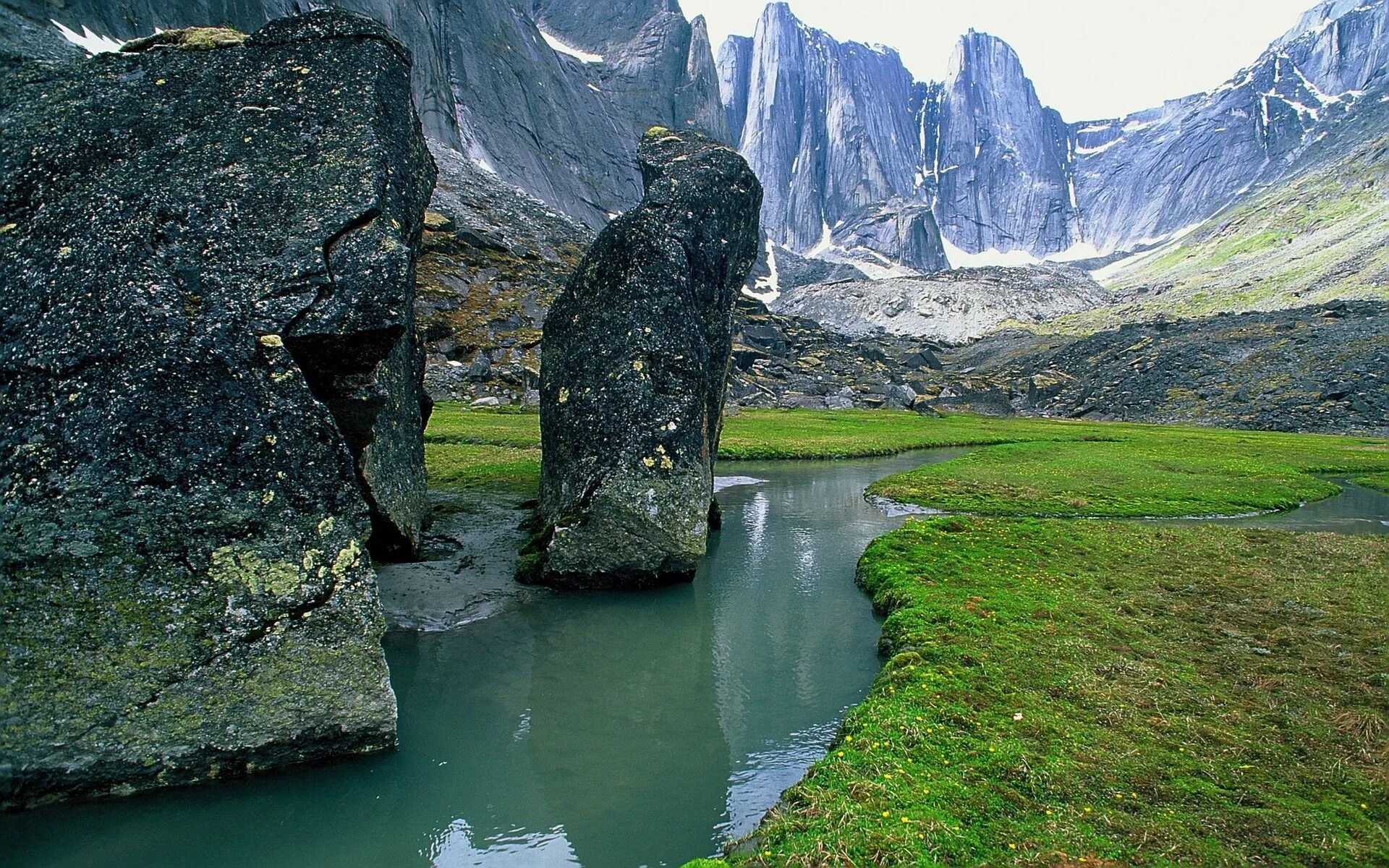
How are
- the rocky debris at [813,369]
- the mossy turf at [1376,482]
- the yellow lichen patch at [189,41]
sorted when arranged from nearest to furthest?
1. the yellow lichen patch at [189,41]
2. the mossy turf at [1376,482]
3. the rocky debris at [813,369]

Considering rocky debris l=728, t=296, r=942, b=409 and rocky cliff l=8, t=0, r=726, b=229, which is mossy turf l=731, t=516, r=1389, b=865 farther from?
rocky cliff l=8, t=0, r=726, b=229

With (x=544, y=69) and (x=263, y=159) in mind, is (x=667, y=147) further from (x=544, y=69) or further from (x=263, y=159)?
(x=544, y=69)

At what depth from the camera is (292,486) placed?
26.3 ft

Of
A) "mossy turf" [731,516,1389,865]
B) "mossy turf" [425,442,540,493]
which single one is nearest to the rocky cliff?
"mossy turf" [425,442,540,493]

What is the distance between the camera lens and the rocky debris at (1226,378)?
74.8 meters

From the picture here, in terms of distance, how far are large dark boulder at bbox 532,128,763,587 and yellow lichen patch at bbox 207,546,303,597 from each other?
271 inches

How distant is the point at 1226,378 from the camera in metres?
85.8

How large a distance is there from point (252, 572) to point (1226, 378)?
104352 mm

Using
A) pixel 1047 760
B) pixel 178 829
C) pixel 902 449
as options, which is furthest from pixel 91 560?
pixel 902 449

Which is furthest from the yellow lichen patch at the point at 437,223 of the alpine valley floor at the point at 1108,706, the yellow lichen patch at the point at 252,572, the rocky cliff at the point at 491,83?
the yellow lichen patch at the point at 252,572

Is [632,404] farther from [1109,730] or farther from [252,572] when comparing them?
[1109,730]

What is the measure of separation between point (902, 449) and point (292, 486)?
45.4 metres

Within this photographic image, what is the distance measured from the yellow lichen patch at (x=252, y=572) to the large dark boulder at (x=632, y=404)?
22.6ft

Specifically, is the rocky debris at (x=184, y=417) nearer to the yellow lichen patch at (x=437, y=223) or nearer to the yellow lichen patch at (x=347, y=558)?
the yellow lichen patch at (x=347, y=558)
